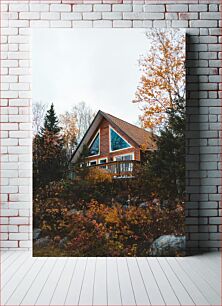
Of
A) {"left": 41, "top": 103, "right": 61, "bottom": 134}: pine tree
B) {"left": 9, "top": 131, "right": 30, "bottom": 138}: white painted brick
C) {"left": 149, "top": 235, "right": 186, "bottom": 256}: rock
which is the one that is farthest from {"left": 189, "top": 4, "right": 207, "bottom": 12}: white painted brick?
{"left": 149, "top": 235, "right": 186, "bottom": 256}: rock

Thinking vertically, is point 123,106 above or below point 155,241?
above

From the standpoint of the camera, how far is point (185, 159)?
14.9 ft

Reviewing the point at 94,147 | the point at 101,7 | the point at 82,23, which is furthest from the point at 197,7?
the point at 94,147

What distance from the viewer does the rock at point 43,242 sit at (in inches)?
178

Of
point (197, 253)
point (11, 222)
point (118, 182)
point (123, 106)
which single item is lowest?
point (197, 253)

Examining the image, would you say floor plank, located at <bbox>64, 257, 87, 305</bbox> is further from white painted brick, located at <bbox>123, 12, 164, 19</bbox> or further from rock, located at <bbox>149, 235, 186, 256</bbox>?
white painted brick, located at <bbox>123, 12, 164, 19</bbox>

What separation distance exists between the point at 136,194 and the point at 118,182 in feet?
0.65

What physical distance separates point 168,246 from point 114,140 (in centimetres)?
109

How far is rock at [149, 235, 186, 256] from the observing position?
176 inches

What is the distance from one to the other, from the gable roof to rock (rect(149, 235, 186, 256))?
0.85 metres

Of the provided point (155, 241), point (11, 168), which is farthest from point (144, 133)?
point (11, 168)

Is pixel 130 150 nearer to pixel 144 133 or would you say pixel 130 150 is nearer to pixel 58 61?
pixel 144 133

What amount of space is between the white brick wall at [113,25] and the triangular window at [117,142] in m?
0.60

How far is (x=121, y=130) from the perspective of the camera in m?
4.57
